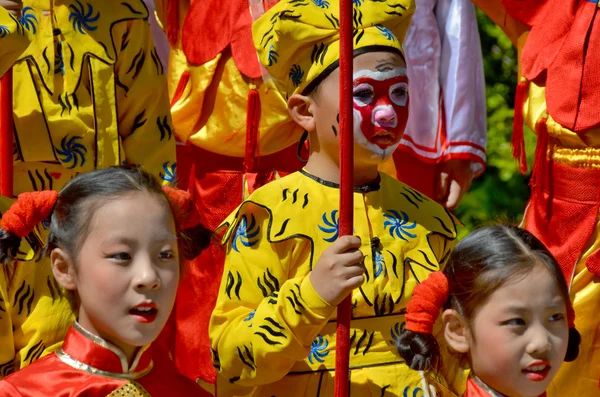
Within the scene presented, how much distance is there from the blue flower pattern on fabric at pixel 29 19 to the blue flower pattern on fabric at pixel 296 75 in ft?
3.16

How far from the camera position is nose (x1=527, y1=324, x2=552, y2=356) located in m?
3.25

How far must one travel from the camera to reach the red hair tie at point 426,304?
3299 millimetres

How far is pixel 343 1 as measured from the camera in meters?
3.05

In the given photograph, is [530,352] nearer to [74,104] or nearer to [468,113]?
[74,104]

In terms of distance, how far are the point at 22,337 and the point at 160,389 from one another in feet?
2.15

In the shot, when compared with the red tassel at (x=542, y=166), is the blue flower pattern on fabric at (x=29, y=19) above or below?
above

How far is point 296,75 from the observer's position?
3.71 m

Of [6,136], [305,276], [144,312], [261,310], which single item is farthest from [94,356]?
[6,136]

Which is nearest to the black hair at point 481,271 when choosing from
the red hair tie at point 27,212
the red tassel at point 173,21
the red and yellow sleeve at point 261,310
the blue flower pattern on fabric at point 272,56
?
the red and yellow sleeve at point 261,310

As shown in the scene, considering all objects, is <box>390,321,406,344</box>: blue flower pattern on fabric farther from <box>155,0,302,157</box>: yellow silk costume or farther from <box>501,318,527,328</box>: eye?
<box>155,0,302,157</box>: yellow silk costume

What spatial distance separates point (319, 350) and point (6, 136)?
1.02 metres

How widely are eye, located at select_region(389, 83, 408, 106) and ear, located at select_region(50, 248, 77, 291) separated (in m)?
0.88

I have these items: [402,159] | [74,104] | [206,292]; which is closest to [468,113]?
[402,159]

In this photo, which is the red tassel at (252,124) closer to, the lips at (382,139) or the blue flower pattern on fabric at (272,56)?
the blue flower pattern on fabric at (272,56)
